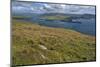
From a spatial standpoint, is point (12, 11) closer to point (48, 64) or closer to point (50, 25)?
point (50, 25)

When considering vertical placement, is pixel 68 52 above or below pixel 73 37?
below

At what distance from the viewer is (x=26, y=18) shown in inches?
98.6

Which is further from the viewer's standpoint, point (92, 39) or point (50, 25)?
point (92, 39)

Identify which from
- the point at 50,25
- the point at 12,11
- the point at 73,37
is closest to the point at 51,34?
the point at 50,25

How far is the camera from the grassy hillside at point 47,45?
2.45 metres

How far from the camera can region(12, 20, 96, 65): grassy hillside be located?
8.05 feet

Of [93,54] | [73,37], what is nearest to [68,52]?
[73,37]

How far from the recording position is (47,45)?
258 centimetres

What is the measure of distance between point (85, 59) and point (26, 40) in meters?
0.88

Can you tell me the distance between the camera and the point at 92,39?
2.83m
